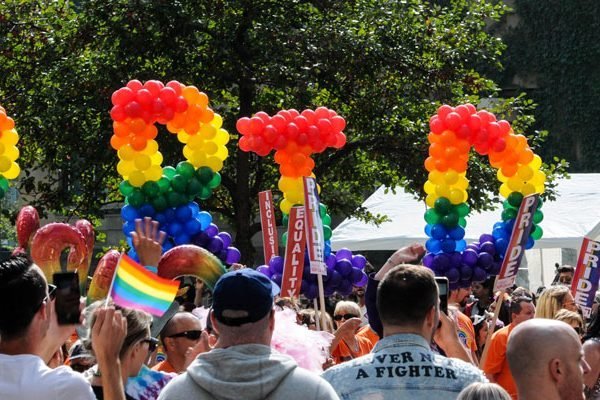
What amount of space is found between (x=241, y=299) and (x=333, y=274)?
683 cm

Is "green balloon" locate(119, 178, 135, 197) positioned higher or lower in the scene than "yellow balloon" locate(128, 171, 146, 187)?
lower

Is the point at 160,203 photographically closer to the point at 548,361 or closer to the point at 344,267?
the point at 344,267

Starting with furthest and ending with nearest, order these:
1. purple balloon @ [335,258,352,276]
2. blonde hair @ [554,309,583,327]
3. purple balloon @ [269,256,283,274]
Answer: purple balloon @ [335,258,352,276] < purple balloon @ [269,256,283,274] < blonde hair @ [554,309,583,327]

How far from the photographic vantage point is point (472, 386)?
11.9 ft

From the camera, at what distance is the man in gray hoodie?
3.50 m

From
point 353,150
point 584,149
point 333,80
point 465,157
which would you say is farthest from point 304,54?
point 584,149

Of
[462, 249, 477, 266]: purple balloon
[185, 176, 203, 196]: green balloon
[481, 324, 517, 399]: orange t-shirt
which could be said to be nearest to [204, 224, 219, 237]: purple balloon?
[185, 176, 203, 196]: green balloon

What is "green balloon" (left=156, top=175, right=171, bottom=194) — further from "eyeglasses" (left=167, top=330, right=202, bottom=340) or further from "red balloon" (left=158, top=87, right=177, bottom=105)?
"eyeglasses" (left=167, top=330, right=202, bottom=340)

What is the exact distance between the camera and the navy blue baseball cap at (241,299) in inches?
142

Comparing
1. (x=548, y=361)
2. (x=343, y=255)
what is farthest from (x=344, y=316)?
(x=548, y=361)

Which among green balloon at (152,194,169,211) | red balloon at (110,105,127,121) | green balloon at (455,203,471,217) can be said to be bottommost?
green balloon at (455,203,471,217)

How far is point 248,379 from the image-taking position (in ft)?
11.5

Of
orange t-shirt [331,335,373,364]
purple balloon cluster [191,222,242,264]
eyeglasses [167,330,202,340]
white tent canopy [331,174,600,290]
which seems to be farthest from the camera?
white tent canopy [331,174,600,290]

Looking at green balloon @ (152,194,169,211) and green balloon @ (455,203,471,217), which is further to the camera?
green balloon @ (455,203,471,217)
